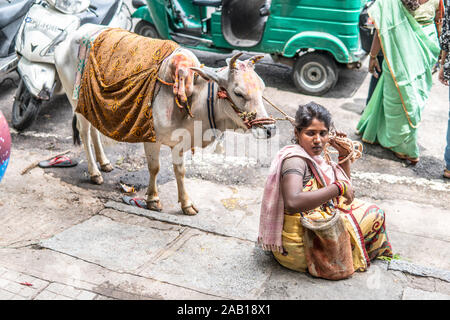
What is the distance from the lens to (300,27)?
711cm

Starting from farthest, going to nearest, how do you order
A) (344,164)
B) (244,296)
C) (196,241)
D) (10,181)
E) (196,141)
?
(10,181) < (196,141) < (196,241) < (344,164) < (244,296)

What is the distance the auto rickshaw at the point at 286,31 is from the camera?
6914 mm

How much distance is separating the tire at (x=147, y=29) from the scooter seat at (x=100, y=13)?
125 cm

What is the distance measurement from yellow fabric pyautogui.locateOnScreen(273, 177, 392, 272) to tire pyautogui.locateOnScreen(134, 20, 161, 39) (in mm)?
5989

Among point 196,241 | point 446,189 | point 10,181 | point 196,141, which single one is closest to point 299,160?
point 196,241

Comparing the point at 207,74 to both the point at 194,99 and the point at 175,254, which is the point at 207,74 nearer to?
the point at 194,99

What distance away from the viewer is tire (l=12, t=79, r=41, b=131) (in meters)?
6.31

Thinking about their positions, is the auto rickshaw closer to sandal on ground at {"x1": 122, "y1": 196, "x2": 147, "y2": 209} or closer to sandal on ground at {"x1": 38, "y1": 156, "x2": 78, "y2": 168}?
sandal on ground at {"x1": 38, "y1": 156, "x2": 78, "y2": 168}

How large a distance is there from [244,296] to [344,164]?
3.46 ft

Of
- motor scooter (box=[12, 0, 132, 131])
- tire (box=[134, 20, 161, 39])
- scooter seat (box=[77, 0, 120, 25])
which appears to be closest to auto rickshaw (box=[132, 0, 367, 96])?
tire (box=[134, 20, 161, 39])

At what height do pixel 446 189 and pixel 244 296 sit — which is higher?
pixel 244 296

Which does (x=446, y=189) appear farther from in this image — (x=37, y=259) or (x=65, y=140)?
(x=65, y=140)

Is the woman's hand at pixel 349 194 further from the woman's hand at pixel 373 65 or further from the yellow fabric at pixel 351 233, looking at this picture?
the woman's hand at pixel 373 65

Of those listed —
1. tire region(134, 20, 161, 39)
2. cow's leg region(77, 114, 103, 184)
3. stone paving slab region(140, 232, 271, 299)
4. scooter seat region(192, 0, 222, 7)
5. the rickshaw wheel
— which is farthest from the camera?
tire region(134, 20, 161, 39)
